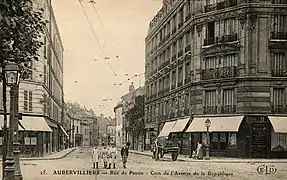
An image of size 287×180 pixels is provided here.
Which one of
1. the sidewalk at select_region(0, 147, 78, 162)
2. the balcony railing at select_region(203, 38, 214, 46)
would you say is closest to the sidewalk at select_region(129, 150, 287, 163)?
the sidewalk at select_region(0, 147, 78, 162)

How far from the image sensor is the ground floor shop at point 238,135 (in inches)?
286

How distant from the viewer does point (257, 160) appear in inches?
288

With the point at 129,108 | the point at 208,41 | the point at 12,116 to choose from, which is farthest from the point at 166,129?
the point at 12,116

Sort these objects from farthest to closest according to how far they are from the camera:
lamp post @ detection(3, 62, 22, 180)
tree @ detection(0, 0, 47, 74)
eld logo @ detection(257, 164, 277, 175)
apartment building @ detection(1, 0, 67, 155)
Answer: eld logo @ detection(257, 164, 277, 175), apartment building @ detection(1, 0, 67, 155), tree @ detection(0, 0, 47, 74), lamp post @ detection(3, 62, 22, 180)

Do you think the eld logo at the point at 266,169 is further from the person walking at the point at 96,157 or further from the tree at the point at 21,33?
the tree at the point at 21,33

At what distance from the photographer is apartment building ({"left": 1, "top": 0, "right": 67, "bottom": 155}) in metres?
7.14

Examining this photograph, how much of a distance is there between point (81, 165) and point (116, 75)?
3.81 ft

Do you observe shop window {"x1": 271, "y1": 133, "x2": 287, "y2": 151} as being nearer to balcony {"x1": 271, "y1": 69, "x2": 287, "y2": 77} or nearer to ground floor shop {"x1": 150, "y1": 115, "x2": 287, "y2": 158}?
ground floor shop {"x1": 150, "y1": 115, "x2": 287, "y2": 158}

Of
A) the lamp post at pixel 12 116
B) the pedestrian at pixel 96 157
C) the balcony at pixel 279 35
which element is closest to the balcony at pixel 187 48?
the balcony at pixel 279 35

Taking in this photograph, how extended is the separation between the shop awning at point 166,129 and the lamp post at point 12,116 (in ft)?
5.90

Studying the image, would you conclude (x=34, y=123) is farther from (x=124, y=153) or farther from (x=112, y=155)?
(x=124, y=153)

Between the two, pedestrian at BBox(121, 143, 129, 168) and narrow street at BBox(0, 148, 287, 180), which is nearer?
narrow street at BBox(0, 148, 287, 180)

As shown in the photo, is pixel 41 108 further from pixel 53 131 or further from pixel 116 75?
pixel 116 75

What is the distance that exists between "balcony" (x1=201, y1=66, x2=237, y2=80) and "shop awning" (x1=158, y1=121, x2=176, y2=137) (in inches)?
27.3
